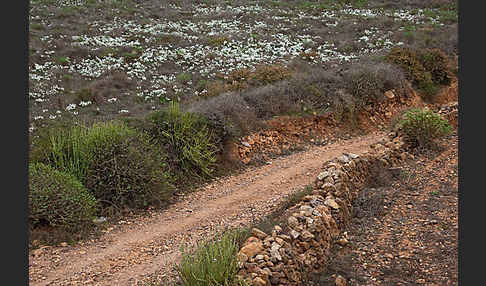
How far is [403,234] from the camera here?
742 cm

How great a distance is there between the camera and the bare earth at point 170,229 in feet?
24.3

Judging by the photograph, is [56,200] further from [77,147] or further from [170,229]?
[170,229]

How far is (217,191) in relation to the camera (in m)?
10.7

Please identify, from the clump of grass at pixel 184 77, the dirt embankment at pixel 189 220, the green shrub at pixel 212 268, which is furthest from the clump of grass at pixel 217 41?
the green shrub at pixel 212 268

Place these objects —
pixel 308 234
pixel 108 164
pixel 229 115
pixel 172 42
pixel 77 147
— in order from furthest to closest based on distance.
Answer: pixel 172 42
pixel 229 115
pixel 77 147
pixel 108 164
pixel 308 234

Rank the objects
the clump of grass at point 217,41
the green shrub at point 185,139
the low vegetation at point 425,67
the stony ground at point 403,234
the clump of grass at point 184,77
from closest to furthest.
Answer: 1. the stony ground at point 403,234
2. the green shrub at point 185,139
3. the low vegetation at point 425,67
4. the clump of grass at point 184,77
5. the clump of grass at point 217,41


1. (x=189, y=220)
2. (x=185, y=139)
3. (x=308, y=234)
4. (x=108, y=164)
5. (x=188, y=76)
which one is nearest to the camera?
(x=308, y=234)

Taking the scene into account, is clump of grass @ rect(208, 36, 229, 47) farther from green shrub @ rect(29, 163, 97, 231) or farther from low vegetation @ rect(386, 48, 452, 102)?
green shrub @ rect(29, 163, 97, 231)

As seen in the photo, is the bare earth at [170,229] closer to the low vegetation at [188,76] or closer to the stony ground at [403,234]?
the low vegetation at [188,76]

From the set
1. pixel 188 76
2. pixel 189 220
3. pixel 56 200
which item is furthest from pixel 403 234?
pixel 188 76

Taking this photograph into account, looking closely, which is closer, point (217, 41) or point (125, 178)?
point (125, 178)

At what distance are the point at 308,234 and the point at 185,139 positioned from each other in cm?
494

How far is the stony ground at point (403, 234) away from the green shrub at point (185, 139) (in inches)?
151

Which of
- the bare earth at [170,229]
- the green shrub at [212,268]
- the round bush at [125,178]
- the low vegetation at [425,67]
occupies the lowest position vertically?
the bare earth at [170,229]
